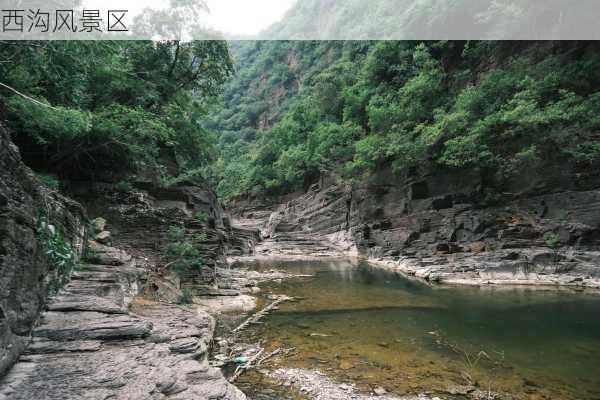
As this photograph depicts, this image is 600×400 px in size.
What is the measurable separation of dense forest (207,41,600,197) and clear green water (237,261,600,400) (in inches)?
308

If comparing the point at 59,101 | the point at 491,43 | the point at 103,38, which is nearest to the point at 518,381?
the point at 103,38

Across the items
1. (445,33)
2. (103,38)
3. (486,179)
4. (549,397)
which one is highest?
(445,33)

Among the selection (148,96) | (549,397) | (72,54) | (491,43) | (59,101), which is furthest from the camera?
(491,43)

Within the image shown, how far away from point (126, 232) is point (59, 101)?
4.37 metres

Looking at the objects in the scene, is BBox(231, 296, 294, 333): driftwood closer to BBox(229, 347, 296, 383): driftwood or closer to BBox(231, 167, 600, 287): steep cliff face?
BBox(229, 347, 296, 383): driftwood

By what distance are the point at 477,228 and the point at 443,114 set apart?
296 inches

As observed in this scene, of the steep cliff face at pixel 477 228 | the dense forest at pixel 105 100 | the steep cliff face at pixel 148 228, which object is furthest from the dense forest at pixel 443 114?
the steep cliff face at pixel 148 228

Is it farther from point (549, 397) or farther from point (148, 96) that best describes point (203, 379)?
point (148, 96)

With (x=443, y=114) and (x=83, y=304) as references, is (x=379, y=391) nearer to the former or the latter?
(x=83, y=304)

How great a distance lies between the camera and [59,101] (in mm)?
10164

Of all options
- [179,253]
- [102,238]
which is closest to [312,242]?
[179,253]

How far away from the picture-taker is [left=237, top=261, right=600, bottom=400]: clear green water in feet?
18.9

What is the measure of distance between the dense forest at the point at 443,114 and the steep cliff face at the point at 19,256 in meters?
18.1

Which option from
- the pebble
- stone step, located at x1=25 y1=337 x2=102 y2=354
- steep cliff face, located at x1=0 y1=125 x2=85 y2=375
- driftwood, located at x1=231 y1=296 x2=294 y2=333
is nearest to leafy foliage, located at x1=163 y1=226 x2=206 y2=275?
driftwood, located at x1=231 y1=296 x2=294 y2=333
